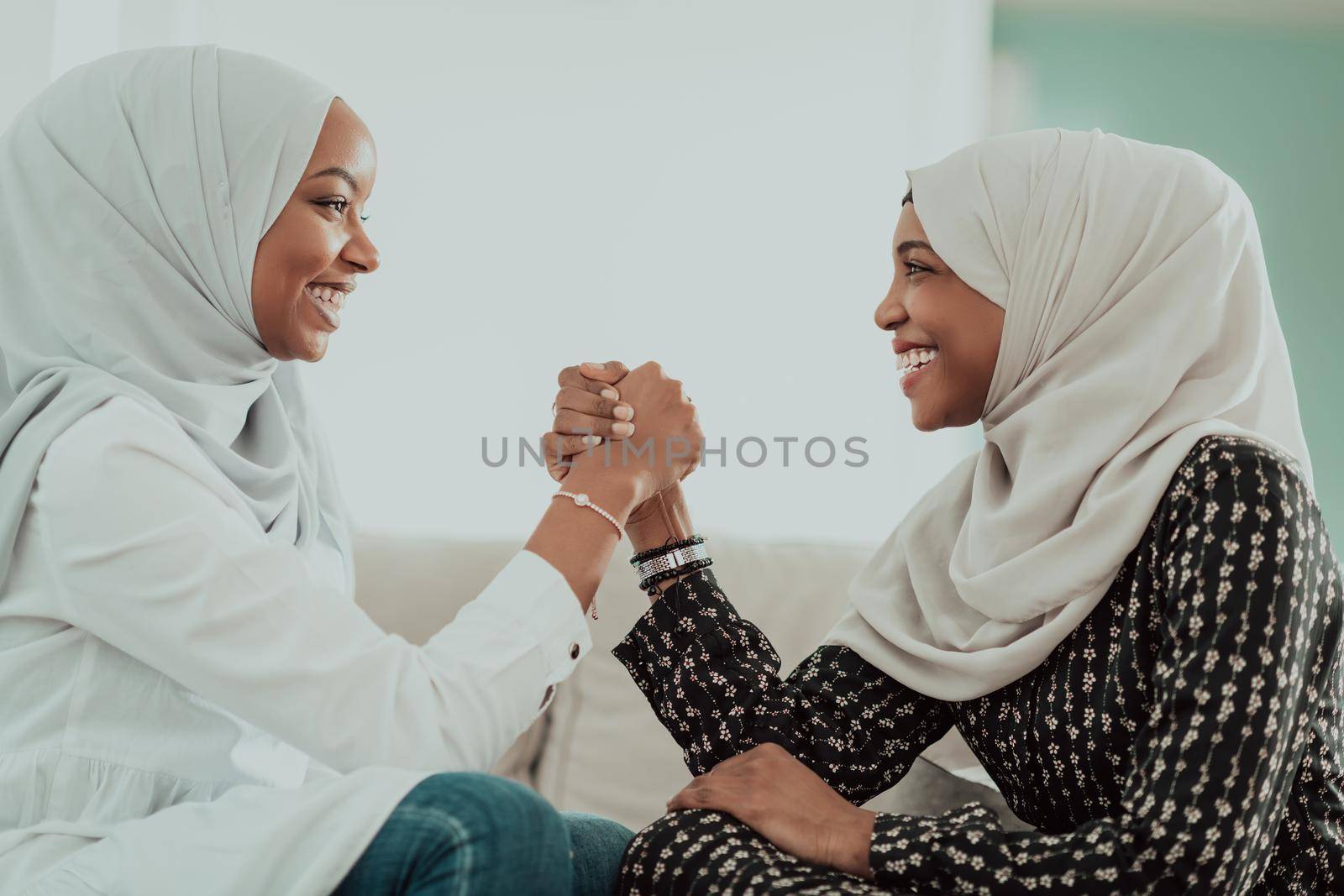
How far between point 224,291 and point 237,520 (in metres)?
0.33

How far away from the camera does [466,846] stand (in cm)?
90

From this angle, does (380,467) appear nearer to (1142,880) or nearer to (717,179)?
(717,179)

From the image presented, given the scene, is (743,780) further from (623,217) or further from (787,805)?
(623,217)

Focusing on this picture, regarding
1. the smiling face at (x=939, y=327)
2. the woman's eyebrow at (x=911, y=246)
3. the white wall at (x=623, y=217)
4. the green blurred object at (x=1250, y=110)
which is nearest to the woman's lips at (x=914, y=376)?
the smiling face at (x=939, y=327)

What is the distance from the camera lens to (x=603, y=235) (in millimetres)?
2824

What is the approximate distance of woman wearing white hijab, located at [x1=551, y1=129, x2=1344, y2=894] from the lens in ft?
3.39

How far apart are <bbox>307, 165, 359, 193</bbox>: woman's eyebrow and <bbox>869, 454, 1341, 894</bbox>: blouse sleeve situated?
3.34 feet

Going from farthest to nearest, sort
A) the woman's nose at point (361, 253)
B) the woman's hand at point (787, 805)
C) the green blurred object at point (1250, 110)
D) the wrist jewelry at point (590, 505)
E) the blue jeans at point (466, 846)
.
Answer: the green blurred object at point (1250, 110) < the woman's nose at point (361, 253) < the wrist jewelry at point (590, 505) < the woman's hand at point (787, 805) < the blue jeans at point (466, 846)

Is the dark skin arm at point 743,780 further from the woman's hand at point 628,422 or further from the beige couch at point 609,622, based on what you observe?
the beige couch at point 609,622

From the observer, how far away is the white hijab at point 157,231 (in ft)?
3.99

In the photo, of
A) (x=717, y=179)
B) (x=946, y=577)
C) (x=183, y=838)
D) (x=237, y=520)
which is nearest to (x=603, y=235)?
(x=717, y=179)

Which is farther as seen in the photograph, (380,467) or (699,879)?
(380,467)

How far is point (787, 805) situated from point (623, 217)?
1883 millimetres

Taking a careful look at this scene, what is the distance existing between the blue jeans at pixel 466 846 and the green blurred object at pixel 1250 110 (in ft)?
8.27
